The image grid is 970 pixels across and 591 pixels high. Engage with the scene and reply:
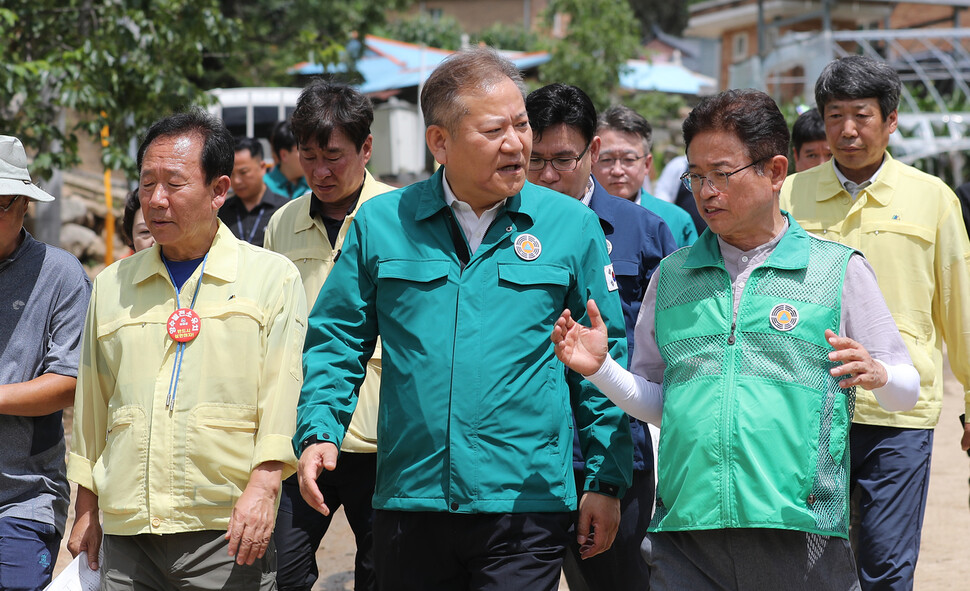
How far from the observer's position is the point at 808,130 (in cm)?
573

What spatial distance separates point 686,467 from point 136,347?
1722 mm

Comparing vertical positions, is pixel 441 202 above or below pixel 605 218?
above

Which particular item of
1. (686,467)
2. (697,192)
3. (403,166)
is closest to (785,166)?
(697,192)

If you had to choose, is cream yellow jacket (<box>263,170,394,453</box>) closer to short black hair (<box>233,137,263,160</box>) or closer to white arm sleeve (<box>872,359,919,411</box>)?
white arm sleeve (<box>872,359,919,411</box>)

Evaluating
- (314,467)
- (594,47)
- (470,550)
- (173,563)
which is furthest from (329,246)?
(594,47)

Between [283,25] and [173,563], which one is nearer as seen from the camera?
[173,563]

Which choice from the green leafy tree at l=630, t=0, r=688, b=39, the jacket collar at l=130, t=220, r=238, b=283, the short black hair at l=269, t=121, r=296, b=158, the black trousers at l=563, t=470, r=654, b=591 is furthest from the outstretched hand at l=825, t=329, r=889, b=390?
the green leafy tree at l=630, t=0, r=688, b=39

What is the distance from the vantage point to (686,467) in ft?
9.84

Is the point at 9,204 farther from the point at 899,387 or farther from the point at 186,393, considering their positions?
the point at 899,387

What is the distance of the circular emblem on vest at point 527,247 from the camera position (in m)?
3.09

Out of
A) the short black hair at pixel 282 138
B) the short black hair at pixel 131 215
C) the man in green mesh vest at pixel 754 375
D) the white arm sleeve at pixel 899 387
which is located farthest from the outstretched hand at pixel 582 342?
the short black hair at pixel 282 138

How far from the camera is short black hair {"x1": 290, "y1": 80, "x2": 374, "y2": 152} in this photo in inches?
176

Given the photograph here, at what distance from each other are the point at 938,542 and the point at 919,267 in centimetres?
369

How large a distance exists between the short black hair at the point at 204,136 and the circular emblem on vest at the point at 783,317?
183cm
